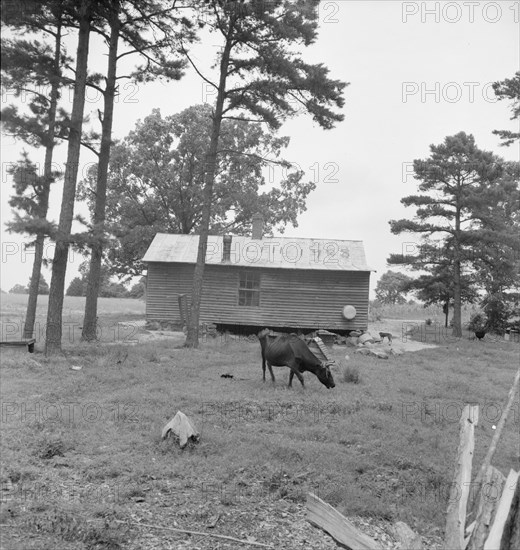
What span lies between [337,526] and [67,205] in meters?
13.8

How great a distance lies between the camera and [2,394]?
11125mm

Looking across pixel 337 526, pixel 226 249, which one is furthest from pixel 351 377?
pixel 226 249

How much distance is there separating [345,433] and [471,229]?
23.4 m

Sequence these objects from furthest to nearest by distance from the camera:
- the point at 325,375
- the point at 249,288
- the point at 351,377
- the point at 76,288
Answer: the point at 76,288 → the point at 249,288 → the point at 351,377 → the point at 325,375

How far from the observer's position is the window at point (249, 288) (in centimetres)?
2844

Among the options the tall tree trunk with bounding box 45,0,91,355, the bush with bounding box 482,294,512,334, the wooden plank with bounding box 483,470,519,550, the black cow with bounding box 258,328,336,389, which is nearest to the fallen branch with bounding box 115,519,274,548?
the wooden plank with bounding box 483,470,519,550

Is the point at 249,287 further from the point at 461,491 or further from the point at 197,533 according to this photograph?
the point at 461,491

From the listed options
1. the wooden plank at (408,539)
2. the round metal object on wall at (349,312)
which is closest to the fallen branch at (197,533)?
the wooden plank at (408,539)

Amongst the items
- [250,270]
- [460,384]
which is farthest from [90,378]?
[250,270]

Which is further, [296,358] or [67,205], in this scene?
[67,205]

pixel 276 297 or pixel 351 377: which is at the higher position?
pixel 276 297

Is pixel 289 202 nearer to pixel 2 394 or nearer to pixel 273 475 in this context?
pixel 2 394

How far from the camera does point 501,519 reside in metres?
3.97

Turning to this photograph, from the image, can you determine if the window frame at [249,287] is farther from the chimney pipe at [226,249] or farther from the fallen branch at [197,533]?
the fallen branch at [197,533]
